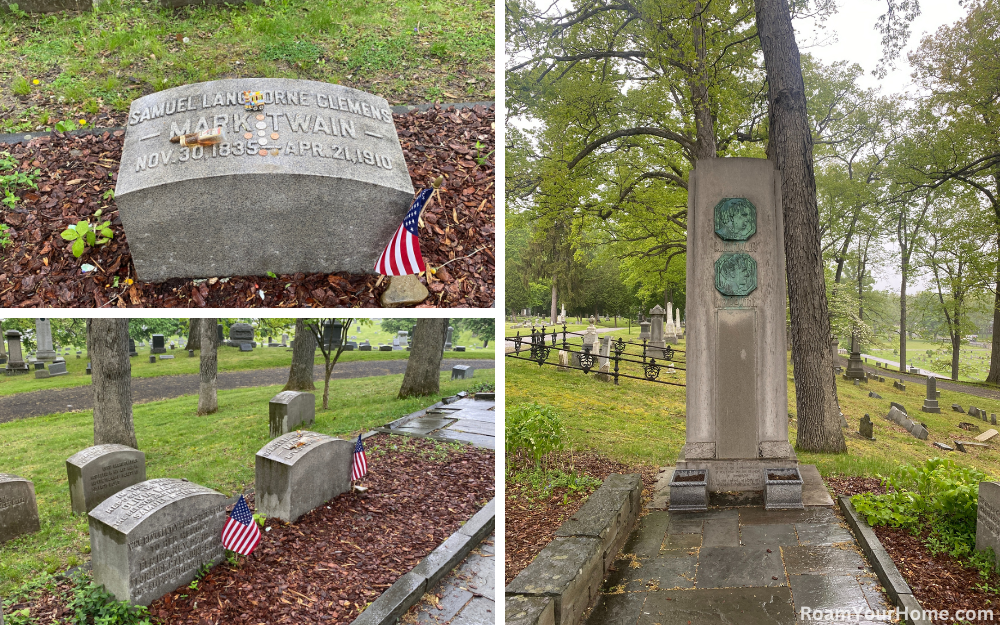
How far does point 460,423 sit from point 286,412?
274 centimetres

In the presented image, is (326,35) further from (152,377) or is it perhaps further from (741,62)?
(152,377)

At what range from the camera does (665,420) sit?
10.2 m

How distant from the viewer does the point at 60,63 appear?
5906 millimetres

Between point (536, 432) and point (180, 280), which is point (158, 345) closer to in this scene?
point (536, 432)

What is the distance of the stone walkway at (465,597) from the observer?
12.9 feet

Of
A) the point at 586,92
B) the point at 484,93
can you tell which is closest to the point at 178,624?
the point at 484,93

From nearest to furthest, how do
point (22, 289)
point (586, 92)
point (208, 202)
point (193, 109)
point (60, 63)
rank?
point (208, 202) < point (193, 109) < point (22, 289) < point (60, 63) < point (586, 92)

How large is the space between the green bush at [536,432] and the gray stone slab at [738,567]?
6.83 feet

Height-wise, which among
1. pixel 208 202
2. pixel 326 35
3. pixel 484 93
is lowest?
pixel 208 202

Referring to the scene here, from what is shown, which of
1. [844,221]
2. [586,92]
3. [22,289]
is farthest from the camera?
[844,221]

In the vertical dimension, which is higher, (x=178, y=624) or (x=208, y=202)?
(x=208, y=202)

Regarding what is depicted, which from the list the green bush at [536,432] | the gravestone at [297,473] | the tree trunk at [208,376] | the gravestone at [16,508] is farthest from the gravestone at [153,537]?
the tree trunk at [208,376]

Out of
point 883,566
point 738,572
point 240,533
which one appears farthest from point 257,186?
point 883,566

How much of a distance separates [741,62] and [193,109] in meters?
10.8
